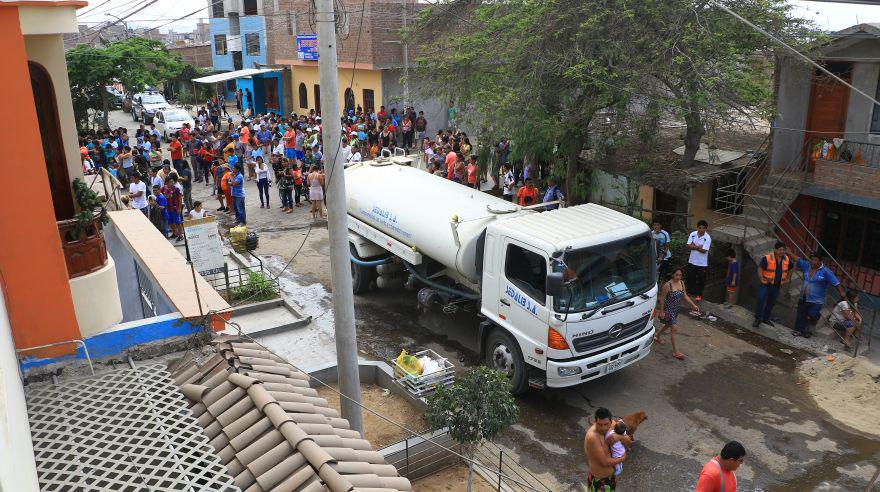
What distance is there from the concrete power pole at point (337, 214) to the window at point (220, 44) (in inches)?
1689

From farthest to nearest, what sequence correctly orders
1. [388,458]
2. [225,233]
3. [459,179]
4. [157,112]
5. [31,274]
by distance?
[157,112], [459,179], [225,233], [388,458], [31,274]

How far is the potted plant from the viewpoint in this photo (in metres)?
6.19

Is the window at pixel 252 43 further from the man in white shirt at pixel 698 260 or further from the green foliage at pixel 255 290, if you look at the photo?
the man in white shirt at pixel 698 260

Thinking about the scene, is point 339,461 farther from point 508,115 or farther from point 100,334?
point 508,115

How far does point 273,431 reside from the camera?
189 inches

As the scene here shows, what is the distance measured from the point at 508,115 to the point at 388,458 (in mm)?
→ 7905

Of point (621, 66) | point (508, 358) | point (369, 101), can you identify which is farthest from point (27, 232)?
point (369, 101)

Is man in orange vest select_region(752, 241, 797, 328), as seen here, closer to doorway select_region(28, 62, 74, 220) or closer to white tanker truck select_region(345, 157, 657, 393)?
white tanker truck select_region(345, 157, 657, 393)

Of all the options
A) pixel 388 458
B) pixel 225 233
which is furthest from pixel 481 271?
pixel 225 233

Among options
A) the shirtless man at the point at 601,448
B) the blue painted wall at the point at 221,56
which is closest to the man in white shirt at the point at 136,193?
the shirtless man at the point at 601,448

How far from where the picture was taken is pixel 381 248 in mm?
13297

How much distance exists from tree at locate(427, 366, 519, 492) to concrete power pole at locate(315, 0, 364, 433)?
1.13 meters

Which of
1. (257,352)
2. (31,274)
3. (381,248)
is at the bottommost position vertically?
(381,248)

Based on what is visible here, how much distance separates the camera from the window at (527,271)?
920 cm
